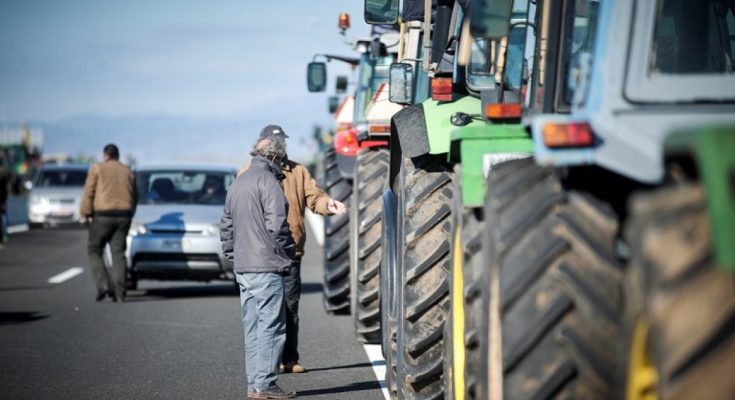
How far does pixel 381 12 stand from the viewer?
12.0 m

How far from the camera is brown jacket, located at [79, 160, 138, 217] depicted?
19.3 metres

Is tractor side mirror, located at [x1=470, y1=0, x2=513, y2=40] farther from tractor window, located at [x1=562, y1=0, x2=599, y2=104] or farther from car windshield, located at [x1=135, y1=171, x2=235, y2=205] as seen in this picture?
car windshield, located at [x1=135, y1=171, x2=235, y2=205]

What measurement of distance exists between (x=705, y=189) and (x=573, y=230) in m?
1.40

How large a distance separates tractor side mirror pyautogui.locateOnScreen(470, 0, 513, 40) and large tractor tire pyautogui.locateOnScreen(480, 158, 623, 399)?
0.74m

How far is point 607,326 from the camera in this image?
18.7 feet

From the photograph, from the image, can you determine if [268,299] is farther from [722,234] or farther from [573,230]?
[722,234]

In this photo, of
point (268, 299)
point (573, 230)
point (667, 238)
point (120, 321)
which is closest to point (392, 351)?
point (268, 299)

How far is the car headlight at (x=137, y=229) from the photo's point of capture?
20.1m

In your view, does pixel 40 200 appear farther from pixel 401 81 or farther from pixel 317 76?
pixel 401 81

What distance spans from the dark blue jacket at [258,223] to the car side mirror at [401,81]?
1562mm

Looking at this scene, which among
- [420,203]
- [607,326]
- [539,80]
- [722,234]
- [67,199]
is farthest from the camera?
[67,199]

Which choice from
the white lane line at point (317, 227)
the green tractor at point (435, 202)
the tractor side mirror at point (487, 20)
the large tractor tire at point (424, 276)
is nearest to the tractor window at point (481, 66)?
the green tractor at point (435, 202)

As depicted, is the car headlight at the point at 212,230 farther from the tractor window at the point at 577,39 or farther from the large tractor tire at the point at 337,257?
the tractor window at the point at 577,39

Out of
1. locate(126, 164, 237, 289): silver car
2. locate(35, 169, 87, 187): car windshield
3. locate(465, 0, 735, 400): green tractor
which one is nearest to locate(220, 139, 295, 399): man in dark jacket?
locate(465, 0, 735, 400): green tractor
